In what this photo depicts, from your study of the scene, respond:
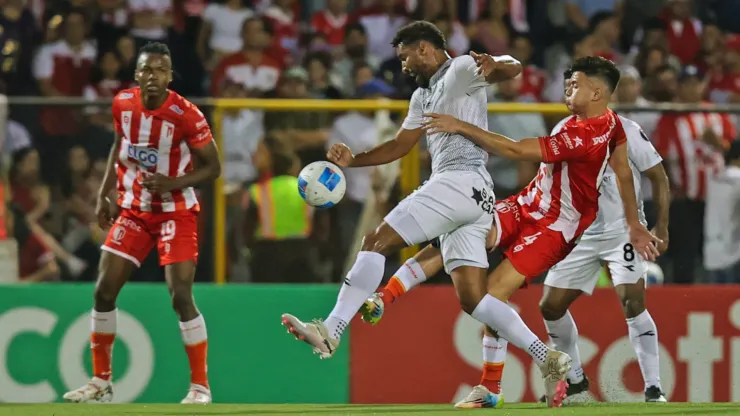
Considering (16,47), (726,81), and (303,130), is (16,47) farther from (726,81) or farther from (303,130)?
(726,81)

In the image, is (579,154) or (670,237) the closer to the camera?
(579,154)

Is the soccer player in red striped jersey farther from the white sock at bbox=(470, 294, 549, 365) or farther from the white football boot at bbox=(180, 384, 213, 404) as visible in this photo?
the white sock at bbox=(470, 294, 549, 365)

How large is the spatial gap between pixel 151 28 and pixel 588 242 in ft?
18.1

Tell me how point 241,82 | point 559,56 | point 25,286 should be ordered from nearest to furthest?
point 25,286
point 241,82
point 559,56

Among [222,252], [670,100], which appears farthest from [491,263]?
[670,100]

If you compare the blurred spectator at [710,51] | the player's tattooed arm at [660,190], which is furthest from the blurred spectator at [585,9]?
the player's tattooed arm at [660,190]

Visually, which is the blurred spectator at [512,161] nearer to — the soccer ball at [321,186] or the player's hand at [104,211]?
the soccer ball at [321,186]

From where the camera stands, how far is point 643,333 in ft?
31.7

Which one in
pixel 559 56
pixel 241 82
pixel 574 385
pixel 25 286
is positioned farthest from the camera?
pixel 559 56

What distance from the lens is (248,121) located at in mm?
10820

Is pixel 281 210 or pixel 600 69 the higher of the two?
pixel 600 69

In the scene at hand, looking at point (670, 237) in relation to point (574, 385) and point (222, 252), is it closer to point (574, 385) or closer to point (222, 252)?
point (574, 385)

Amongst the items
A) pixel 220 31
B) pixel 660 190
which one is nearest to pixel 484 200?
pixel 660 190

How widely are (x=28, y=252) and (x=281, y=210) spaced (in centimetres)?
187
